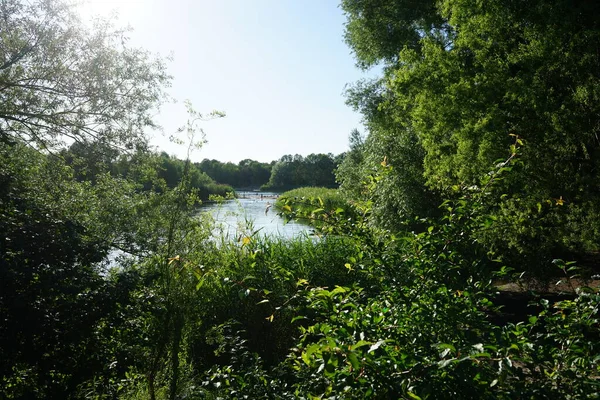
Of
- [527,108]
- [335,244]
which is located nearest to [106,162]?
[335,244]

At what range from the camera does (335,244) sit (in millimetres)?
9062

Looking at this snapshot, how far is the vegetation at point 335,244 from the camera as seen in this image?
2111mm

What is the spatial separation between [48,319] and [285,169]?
8128 centimetres

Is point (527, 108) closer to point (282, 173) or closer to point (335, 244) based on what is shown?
point (335, 244)

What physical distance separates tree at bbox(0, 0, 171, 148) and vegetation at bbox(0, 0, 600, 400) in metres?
0.03

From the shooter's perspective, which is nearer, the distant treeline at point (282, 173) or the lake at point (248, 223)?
the lake at point (248, 223)

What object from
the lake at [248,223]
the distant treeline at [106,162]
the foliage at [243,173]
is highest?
the foliage at [243,173]

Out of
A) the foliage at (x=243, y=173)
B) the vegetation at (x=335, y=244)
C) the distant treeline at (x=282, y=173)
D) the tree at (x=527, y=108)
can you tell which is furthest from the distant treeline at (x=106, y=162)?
the foliage at (x=243, y=173)

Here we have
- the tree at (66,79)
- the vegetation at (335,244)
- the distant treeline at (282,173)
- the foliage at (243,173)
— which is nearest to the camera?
the vegetation at (335,244)

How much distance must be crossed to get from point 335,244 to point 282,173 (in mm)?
75137

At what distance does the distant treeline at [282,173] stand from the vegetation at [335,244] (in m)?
62.1

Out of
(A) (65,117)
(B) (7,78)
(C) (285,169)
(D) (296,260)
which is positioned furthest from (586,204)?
(C) (285,169)

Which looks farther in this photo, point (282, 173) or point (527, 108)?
point (282, 173)

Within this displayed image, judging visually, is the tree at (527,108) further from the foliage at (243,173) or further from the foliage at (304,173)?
the foliage at (243,173)
